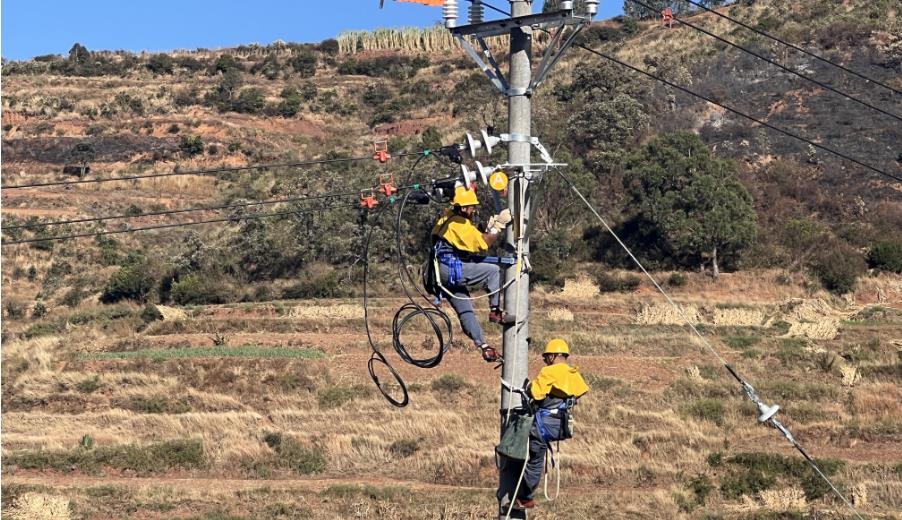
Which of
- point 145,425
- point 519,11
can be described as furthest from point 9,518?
point 519,11

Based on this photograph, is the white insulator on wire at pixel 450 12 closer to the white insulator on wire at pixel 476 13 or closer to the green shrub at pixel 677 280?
the white insulator on wire at pixel 476 13

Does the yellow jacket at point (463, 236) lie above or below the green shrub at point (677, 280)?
above

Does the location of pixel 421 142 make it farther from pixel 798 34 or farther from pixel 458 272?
pixel 458 272

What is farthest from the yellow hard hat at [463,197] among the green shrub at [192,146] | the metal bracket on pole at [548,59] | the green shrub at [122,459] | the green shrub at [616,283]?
the green shrub at [192,146]

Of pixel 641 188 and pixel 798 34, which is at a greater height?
pixel 798 34

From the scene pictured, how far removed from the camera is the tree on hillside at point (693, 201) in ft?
148

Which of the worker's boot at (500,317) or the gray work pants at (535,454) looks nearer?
the worker's boot at (500,317)

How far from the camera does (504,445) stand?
39.7ft

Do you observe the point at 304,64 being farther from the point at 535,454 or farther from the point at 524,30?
the point at 535,454

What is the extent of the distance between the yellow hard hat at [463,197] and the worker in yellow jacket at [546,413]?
204 cm

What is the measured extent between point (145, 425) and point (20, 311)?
85.2 feet

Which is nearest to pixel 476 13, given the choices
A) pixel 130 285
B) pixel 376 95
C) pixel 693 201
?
pixel 693 201

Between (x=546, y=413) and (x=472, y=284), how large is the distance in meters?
1.79

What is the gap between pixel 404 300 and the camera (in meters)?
43.9
